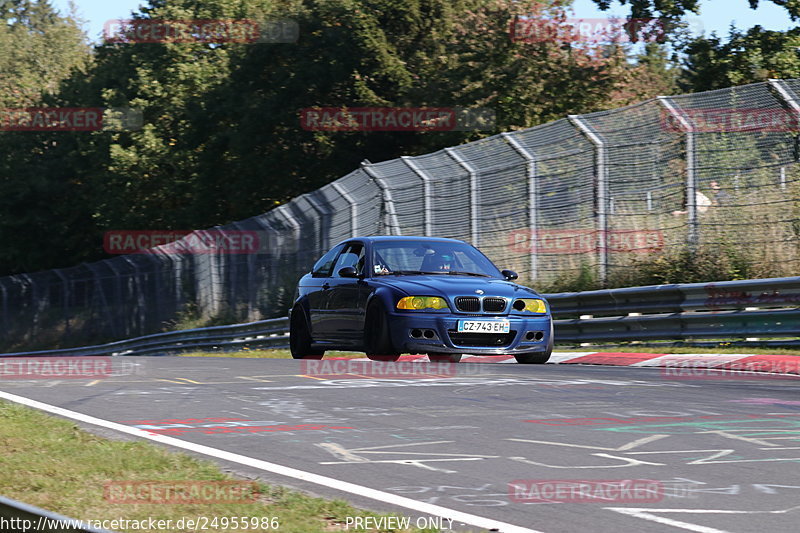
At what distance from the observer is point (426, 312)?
12.6 m

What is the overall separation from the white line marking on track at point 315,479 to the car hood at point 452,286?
184 inches

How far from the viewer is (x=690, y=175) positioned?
55.3ft

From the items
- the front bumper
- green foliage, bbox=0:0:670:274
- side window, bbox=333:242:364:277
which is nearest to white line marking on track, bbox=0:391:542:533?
the front bumper

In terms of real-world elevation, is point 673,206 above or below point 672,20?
below

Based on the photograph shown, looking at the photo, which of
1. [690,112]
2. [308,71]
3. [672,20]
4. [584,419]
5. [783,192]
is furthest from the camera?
[308,71]

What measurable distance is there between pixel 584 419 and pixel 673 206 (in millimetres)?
9383

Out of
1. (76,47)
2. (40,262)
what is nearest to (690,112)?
(40,262)

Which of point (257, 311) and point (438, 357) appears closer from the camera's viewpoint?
point (438, 357)

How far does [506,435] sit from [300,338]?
8.09 metres

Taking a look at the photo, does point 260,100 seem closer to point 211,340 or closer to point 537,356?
point 211,340

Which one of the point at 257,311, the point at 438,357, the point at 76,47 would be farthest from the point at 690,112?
the point at 76,47

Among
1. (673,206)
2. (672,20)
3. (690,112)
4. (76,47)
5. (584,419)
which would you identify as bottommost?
(584,419)

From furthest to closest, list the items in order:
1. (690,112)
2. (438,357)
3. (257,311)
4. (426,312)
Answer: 1. (257,311)
2. (690,112)
3. (438,357)
4. (426,312)

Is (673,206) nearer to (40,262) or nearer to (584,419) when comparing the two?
(584,419)
